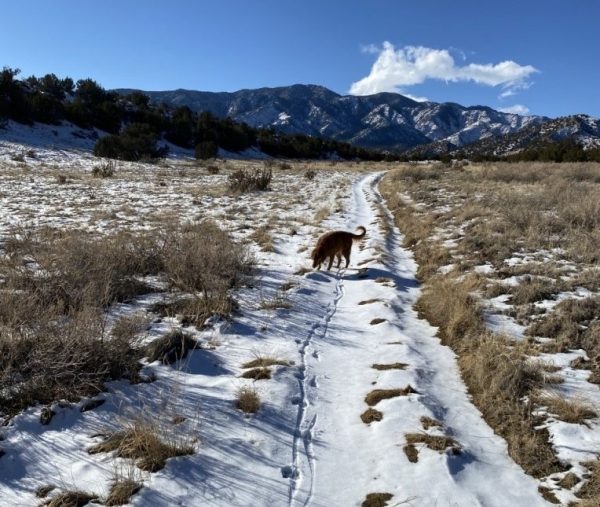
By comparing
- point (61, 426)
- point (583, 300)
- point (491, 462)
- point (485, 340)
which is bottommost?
point (61, 426)

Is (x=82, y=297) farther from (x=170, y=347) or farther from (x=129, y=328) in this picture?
(x=170, y=347)

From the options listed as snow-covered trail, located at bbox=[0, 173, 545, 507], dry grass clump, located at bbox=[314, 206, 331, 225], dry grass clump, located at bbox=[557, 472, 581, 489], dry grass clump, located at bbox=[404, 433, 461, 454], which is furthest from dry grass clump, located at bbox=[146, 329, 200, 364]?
dry grass clump, located at bbox=[314, 206, 331, 225]

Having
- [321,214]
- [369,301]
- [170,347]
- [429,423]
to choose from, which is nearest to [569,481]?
[429,423]

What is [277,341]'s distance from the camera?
565 cm

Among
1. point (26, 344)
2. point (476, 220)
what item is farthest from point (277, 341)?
point (476, 220)

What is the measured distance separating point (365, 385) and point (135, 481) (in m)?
2.35

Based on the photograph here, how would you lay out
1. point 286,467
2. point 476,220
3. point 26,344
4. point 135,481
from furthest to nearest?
point 476,220, point 26,344, point 286,467, point 135,481

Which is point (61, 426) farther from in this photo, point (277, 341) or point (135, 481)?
point (277, 341)

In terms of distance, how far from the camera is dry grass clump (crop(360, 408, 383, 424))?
4.18 metres

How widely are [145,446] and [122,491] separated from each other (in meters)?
0.39

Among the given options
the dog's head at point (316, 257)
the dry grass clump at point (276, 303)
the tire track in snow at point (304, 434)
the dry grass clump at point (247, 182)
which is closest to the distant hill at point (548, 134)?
the dry grass clump at point (247, 182)

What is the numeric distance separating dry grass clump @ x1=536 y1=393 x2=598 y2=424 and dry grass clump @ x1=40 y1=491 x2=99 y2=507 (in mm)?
3587

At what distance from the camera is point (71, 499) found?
3.03 m

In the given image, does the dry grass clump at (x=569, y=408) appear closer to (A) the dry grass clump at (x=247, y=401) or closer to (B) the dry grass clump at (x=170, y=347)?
(A) the dry grass clump at (x=247, y=401)
